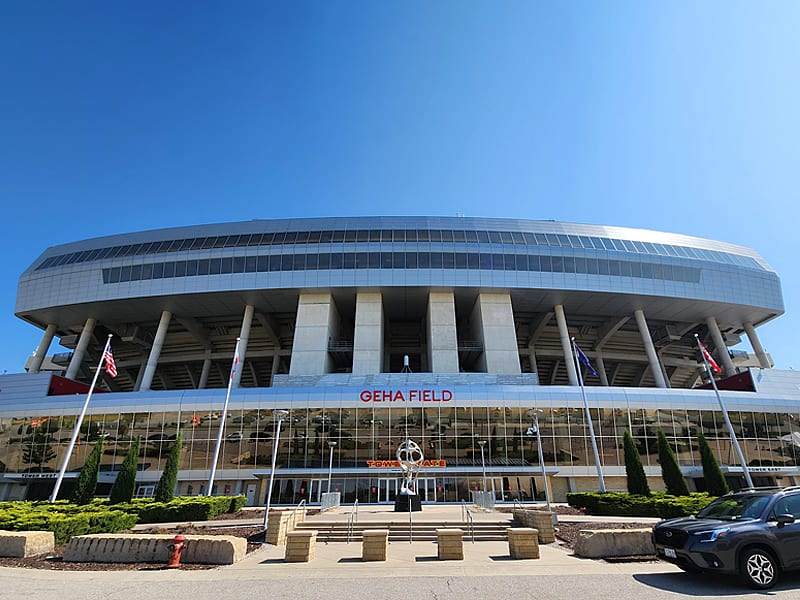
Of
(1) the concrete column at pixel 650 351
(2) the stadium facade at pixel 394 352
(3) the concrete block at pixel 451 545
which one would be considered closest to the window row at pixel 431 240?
(2) the stadium facade at pixel 394 352

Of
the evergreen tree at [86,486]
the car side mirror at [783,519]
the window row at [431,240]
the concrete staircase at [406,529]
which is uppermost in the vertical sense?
the window row at [431,240]

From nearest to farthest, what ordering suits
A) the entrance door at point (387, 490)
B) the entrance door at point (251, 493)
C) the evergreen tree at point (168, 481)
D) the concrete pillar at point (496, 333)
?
the evergreen tree at point (168, 481)
the entrance door at point (387, 490)
the entrance door at point (251, 493)
the concrete pillar at point (496, 333)

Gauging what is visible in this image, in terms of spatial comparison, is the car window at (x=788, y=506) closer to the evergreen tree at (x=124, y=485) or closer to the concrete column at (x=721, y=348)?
the evergreen tree at (x=124, y=485)

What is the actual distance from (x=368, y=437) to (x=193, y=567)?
2909 cm

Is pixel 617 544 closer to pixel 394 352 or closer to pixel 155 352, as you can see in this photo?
pixel 155 352

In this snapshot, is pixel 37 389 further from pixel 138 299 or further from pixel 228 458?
pixel 228 458

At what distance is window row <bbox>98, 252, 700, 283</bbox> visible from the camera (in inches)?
2048

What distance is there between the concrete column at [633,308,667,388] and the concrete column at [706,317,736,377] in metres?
7.85

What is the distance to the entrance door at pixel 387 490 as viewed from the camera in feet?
126

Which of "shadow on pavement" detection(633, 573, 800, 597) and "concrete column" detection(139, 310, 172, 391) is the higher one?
"concrete column" detection(139, 310, 172, 391)

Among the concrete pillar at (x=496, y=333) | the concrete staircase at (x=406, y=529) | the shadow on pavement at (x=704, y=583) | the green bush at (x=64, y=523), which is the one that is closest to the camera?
the shadow on pavement at (x=704, y=583)

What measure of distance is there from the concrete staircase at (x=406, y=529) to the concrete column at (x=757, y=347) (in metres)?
55.6

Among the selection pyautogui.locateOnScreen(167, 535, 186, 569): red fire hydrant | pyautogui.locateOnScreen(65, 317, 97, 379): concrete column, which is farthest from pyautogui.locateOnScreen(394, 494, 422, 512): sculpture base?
pyautogui.locateOnScreen(65, 317, 97, 379): concrete column

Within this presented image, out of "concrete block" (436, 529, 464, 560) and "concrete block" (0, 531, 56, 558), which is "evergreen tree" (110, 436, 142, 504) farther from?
"concrete block" (436, 529, 464, 560)
